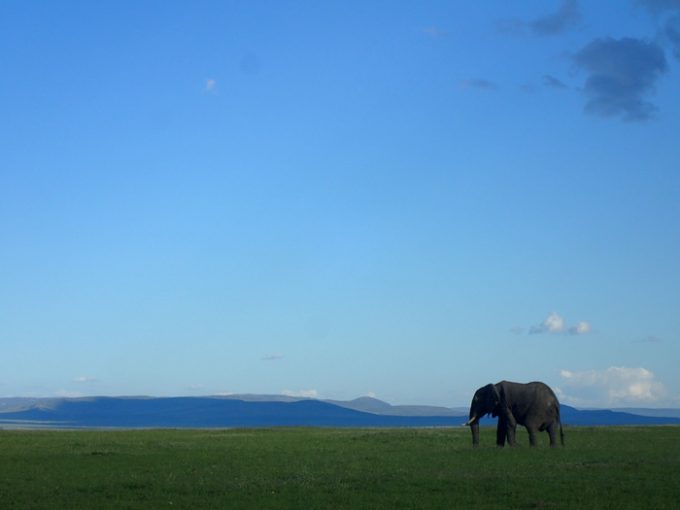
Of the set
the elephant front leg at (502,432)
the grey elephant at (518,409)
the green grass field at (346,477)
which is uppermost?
the grey elephant at (518,409)

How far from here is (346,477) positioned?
3322 cm

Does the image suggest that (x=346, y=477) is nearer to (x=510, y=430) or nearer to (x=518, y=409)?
(x=510, y=430)

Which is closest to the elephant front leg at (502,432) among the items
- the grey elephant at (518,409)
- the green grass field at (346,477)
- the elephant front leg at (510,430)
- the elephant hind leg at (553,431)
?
the grey elephant at (518,409)

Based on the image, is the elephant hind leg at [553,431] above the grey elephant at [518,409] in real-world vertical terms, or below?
below

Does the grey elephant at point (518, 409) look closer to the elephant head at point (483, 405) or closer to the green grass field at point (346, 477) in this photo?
the elephant head at point (483, 405)

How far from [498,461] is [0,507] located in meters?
20.4

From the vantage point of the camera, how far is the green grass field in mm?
26891

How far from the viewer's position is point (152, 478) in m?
33.7

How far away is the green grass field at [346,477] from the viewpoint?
26891 mm

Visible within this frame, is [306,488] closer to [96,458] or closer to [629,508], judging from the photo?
[629,508]

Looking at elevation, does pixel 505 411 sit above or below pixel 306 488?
above

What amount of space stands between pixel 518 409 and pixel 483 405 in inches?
74.3

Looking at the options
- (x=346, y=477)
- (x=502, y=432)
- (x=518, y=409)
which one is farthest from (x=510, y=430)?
(x=346, y=477)

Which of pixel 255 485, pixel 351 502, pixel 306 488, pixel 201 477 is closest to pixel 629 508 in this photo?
pixel 351 502
